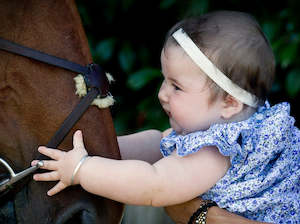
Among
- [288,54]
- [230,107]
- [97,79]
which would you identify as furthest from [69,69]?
[288,54]

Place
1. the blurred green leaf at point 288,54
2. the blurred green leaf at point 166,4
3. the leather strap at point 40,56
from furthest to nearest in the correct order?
the blurred green leaf at point 166,4
the blurred green leaf at point 288,54
the leather strap at point 40,56

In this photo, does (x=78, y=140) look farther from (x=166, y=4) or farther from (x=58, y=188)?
(x=166, y=4)

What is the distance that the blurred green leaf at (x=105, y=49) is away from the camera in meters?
3.06

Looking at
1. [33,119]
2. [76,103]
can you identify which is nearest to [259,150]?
[76,103]

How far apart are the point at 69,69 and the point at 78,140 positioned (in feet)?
0.62

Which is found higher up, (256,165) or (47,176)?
(47,176)

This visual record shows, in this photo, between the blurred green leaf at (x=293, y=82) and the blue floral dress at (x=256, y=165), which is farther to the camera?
the blurred green leaf at (x=293, y=82)

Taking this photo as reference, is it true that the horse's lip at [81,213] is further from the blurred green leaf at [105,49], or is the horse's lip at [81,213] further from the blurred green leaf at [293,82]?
the blurred green leaf at [105,49]

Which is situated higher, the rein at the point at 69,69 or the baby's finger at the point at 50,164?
the rein at the point at 69,69

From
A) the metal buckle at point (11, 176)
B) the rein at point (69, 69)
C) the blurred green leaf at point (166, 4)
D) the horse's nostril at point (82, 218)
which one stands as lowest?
the horse's nostril at point (82, 218)

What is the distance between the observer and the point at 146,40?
3.22 metres

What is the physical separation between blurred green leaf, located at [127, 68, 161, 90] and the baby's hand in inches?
68.9

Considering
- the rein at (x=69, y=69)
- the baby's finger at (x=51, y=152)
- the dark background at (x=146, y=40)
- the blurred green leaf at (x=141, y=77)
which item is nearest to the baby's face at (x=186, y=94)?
the rein at (x=69, y=69)

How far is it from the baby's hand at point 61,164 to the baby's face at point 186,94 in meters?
0.36
